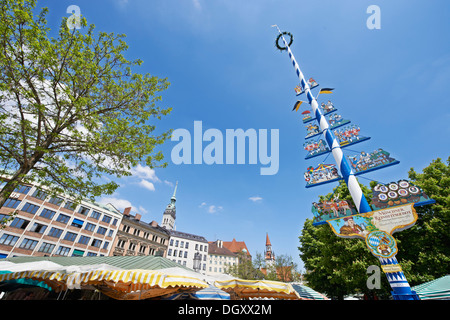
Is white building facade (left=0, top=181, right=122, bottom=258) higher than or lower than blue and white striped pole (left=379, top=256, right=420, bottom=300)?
higher

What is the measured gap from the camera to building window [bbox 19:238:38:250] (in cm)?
2705

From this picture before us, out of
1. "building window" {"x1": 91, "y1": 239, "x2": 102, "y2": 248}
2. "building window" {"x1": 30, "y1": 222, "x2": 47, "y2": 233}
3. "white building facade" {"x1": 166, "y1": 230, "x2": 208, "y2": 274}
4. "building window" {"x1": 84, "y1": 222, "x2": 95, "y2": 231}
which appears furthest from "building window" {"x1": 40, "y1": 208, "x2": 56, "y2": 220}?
"white building facade" {"x1": 166, "y1": 230, "x2": 208, "y2": 274}

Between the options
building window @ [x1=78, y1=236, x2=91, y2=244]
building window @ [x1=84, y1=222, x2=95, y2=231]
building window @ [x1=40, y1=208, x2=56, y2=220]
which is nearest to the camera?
building window @ [x1=40, y1=208, x2=56, y2=220]

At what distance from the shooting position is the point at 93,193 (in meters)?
7.97

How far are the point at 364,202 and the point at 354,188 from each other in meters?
0.59

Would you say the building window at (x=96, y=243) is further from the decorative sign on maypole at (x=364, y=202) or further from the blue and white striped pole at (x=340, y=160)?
the blue and white striped pole at (x=340, y=160)

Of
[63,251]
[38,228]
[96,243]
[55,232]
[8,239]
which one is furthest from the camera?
[96,243]

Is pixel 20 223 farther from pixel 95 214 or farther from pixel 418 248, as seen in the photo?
pixel 418 248

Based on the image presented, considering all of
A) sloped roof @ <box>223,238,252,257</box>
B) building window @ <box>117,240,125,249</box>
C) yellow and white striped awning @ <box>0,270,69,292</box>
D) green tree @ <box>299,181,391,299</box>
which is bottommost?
yellow and white striped awning @ <box>0,270,69,292</box>

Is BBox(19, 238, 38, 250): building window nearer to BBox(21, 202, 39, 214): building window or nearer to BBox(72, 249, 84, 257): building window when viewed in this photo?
BBox(21, 202, 39, 214): building window

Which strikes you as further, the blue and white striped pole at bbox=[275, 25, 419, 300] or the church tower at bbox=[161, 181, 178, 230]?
the church tower at bbox=[161, 181, 178, 230]

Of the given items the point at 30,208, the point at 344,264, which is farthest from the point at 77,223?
the point at 344,264

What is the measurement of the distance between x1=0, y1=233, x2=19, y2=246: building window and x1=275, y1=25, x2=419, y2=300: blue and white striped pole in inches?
1585

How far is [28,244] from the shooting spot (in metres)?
27.5
